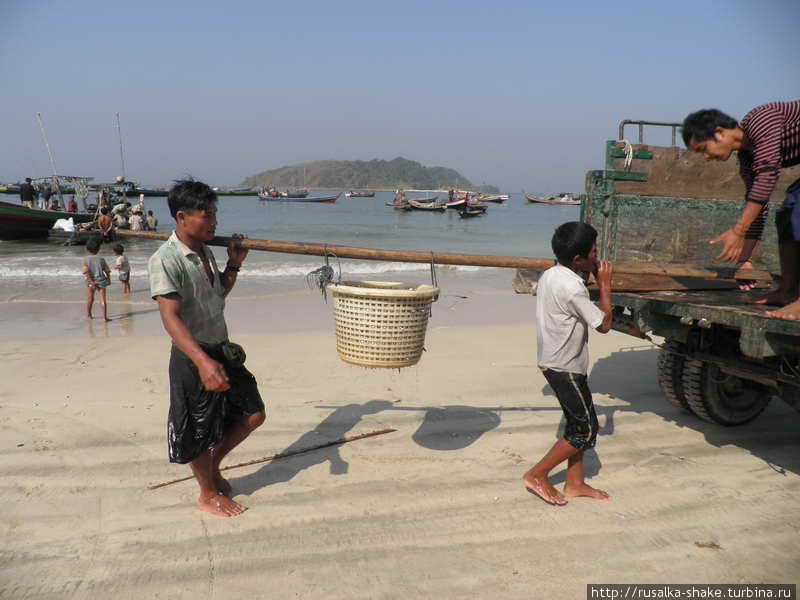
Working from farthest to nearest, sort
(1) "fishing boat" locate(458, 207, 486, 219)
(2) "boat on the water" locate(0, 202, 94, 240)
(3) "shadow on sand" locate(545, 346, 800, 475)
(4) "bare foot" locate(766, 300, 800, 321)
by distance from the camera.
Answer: (1) "fishing boat" locate(458, 207, 486, 219) < (2) "boat on the water" locate(0, 202, 94, 240) < (3) "shadow on sand" locate(545, 346, 800, 475) < (4) "bare foot" locate(766, 300, 800, 321)

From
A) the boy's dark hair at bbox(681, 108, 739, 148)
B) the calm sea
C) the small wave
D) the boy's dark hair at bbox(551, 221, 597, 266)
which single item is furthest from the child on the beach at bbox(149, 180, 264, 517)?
the small wave

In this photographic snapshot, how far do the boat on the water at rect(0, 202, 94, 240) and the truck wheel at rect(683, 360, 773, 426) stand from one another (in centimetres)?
2523

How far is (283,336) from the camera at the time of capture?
8312 mm

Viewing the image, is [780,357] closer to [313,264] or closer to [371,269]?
[371,269]

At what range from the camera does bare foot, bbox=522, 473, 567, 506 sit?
350 centimetres

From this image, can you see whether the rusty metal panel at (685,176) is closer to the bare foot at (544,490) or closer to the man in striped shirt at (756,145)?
the man in striped shirt at (756,145)

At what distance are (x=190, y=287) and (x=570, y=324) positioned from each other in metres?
1.96

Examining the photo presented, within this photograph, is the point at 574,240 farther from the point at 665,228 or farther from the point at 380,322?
the point at 665,228

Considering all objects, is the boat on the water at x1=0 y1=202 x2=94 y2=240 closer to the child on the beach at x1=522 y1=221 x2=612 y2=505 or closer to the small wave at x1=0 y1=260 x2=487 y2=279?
the small wave at x1=0 y1=260 x2=487 y2=279

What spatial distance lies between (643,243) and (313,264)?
14.8m

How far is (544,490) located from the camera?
3.54 meters

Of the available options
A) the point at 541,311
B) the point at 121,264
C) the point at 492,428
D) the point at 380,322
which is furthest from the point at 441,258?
the point at 121,264

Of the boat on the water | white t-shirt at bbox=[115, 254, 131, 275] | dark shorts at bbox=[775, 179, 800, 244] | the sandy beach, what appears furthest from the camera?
the boat on the water

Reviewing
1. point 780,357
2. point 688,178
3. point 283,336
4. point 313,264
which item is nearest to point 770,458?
point 780,357
